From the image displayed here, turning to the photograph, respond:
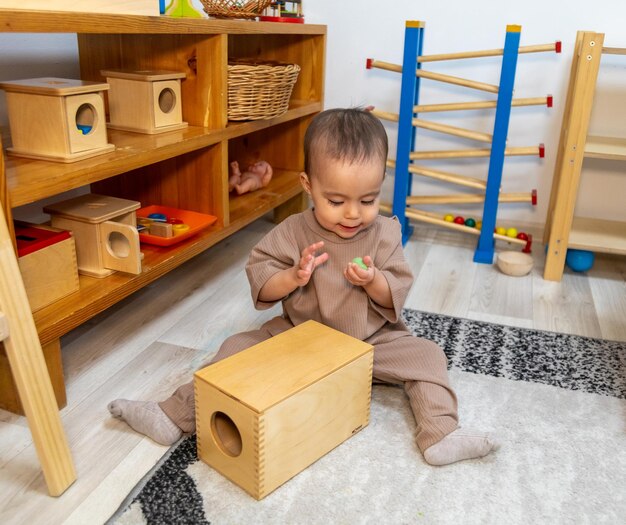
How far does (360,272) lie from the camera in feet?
3.34

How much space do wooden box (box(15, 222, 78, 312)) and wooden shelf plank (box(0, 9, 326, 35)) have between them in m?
0.34

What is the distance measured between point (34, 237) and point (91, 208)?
0.57 ft

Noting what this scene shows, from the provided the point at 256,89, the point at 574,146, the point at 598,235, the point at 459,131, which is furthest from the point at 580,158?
the point at 256,89

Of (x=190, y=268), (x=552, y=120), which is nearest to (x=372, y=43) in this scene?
(x=552, y=120)

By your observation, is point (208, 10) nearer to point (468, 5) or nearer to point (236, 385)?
point (468, 5)

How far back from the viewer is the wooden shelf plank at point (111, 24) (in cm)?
88

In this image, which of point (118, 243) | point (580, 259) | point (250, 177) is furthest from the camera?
point (250, 177)

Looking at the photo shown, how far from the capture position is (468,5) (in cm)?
195

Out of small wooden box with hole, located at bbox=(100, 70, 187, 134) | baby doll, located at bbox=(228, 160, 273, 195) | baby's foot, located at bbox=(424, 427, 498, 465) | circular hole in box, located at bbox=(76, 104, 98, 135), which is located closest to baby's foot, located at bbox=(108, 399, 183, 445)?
baby's foot, located at bbox=(424, 427, 498, 465)

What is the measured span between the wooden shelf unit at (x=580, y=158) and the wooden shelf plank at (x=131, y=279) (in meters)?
0.79

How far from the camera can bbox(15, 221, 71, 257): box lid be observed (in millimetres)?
1027

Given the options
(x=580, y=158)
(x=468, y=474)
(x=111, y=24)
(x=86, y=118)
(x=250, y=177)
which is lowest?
(x=468, y=474)

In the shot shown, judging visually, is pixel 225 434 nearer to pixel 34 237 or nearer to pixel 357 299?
pixel 357 299

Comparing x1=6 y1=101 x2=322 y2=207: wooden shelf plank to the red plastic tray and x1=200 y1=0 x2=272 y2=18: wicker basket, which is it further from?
x1=200 y1=0 x2=272 y2=18: wicker basket
